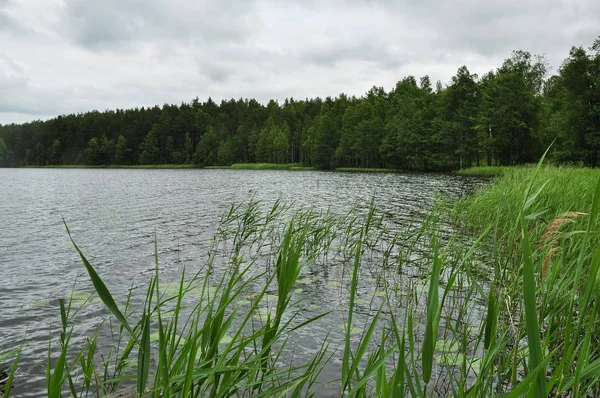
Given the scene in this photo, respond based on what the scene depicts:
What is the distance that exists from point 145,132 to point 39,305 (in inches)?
5385

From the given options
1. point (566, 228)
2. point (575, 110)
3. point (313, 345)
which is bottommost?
point (313, 345)

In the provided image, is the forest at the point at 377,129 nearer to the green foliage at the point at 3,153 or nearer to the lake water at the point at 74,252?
the green foliage at the point at 3,153

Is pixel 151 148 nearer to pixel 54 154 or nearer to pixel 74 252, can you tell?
pixel 54 154

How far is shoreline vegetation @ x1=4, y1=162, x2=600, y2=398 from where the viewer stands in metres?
1.80

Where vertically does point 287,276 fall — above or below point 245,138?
below

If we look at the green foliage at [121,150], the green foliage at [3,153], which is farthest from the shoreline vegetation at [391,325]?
the green foliage at [3,153]

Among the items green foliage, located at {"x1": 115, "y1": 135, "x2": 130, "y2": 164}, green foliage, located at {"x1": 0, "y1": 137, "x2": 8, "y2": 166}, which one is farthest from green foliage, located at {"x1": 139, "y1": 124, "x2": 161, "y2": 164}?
green foliage, located at {"x1": 0, "y1": 137, "x2": 8, "y2": 166}

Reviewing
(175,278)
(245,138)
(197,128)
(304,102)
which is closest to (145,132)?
(197,128)

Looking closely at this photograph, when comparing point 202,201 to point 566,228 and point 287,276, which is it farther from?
point 287,276

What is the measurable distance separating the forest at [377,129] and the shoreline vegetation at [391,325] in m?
6.74

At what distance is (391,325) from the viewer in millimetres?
5094

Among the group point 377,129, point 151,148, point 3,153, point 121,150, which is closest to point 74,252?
point 377,129

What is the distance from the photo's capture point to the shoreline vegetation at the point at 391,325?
1.80 meters

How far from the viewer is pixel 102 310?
6.67m
